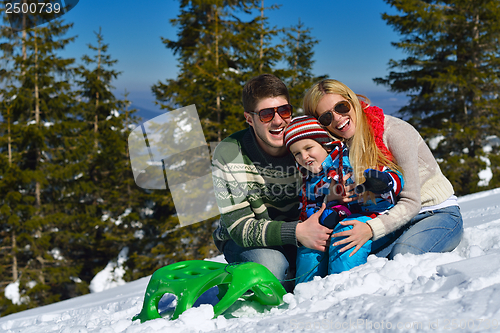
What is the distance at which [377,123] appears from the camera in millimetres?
2297

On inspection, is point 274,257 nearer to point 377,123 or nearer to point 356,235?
point 356,235

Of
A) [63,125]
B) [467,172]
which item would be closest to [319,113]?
[467,172]

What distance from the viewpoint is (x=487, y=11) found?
11.8m

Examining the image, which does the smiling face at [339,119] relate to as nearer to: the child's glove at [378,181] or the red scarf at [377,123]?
the red scarf at [377,123]

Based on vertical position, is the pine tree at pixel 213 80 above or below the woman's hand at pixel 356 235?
above

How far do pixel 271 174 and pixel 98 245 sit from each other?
1327 centimetres

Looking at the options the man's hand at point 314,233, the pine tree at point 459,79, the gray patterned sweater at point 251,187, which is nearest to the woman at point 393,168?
the man's hand at point 314,233

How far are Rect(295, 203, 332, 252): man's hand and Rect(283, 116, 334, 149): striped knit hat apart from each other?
43 cm

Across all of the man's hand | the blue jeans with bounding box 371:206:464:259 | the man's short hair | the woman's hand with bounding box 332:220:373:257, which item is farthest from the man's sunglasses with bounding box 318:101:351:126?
the blue jeans with bounding box 371:206:464:259

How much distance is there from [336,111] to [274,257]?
1069 millimetres

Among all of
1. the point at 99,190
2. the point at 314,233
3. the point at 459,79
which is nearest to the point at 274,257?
the point at 314,233

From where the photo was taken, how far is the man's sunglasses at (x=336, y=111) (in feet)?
7.53

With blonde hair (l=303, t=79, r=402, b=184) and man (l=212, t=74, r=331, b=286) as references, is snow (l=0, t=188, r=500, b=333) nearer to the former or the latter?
man (l=212, t=74, r=331, b=286)

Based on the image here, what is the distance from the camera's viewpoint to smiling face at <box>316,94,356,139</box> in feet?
7.59
